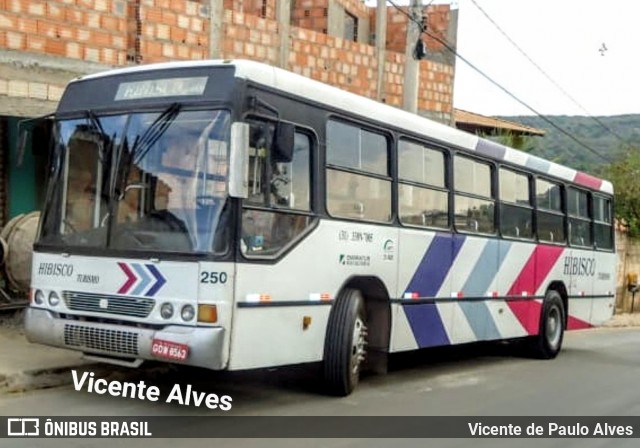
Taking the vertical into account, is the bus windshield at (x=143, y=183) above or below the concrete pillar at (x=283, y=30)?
below

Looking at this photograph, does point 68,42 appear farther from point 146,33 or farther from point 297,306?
point 297,306

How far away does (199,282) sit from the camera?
6.85m

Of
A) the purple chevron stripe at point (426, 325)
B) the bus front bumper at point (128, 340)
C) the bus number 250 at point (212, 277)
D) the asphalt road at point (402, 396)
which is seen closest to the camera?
the bus front bumper at point (128, 340)

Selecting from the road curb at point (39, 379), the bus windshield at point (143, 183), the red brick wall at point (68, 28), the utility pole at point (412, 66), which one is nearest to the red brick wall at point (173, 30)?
the red brick wall at point (68, 28)

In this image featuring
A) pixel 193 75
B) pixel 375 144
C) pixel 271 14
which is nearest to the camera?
pixel 193 75

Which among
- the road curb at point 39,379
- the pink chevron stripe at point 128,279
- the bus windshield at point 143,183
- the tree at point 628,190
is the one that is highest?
the tree at point 628,190

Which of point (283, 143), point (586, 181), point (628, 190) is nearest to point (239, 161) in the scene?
point (283, 143)

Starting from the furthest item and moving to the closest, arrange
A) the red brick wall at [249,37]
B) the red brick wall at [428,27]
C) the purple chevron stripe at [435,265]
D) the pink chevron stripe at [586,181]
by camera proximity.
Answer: the red brick wall at [428,27] < the pink chevron stripe at [586,181] < the red brick wall at [249,37] < the purple chevron stripe at [435,265]

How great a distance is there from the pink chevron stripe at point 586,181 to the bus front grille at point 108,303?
9541mm

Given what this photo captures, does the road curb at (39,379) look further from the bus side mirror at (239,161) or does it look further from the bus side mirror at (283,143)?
the bus side mirror at (283,143)

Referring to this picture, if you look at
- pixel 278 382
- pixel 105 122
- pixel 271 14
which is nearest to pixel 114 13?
pixel 271 14

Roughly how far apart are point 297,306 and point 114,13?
607 cm

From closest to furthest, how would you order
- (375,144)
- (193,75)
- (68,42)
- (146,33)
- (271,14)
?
(193,75), (375,144), (68,42), (146,33), (271,14)

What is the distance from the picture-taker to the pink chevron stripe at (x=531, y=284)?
484 inches
